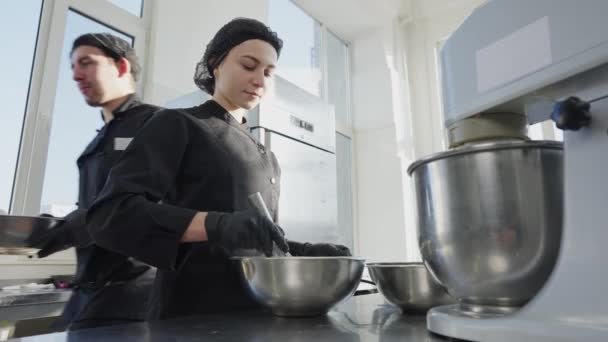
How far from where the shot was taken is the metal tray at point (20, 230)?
0.99 metres

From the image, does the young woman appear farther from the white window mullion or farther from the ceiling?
the ceiling

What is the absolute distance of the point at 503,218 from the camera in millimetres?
443

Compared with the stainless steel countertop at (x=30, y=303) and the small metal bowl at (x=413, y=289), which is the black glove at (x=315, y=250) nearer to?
the small metal bowl at (x=413, y=289)

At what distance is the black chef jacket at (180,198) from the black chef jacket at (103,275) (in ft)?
0.96

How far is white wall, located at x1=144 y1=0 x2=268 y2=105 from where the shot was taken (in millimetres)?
1979

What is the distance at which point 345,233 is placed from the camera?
3.54m

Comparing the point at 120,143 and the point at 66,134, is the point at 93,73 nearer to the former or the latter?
the point at 120,143

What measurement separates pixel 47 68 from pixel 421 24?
3204 mm

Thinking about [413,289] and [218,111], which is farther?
[218,111]

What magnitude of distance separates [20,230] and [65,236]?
4.1 inches

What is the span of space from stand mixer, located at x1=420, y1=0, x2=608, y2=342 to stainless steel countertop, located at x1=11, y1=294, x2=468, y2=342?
0.28ft

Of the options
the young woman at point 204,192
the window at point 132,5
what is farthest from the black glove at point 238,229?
the window at point 132,5

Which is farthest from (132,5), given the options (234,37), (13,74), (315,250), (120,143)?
(315,250)

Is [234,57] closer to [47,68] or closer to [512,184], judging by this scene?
[512,184]
